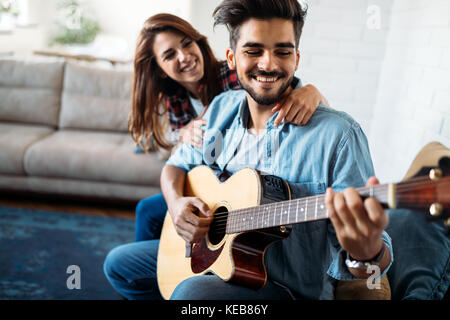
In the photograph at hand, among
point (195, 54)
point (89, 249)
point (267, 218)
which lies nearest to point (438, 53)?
point (267, 218)

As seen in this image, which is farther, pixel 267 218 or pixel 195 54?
pixel 195 54

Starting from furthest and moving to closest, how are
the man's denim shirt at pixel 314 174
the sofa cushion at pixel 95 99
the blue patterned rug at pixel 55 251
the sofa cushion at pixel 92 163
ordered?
1. the sofa cushion at pixel 95 99
2. the sofa cushion at pixel 92 163
3. the blue patterned rug at pixel 55 251
4. the man's denim shirt at pixel 314 174

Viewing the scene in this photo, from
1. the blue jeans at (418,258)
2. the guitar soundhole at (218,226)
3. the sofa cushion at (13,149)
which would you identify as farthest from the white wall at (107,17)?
the blue jeans at (418,258)

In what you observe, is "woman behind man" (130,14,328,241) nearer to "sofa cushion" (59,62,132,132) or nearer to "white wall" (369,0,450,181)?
"white wall" (369,0,450,181)

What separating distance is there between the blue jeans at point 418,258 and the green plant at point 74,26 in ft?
16.3

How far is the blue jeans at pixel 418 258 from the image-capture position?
0.76m

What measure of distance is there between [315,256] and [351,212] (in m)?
0.33

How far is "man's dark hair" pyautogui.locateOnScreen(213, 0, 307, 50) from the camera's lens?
893 mm

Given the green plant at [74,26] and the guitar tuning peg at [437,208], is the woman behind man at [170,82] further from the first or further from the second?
the green plant at [74,26]

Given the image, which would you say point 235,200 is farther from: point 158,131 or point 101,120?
point 101,120

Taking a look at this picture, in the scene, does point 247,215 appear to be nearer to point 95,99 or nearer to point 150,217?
point 150,217

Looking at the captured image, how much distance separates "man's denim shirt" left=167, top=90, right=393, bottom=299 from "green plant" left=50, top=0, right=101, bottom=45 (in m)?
4.68

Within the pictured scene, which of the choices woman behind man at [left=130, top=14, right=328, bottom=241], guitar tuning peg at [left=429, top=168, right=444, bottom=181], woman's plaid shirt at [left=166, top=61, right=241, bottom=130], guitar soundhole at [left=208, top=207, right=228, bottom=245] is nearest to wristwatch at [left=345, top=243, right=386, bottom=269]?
guitar tuning peg at [left=429, top=168, right=444, bottom=181]
